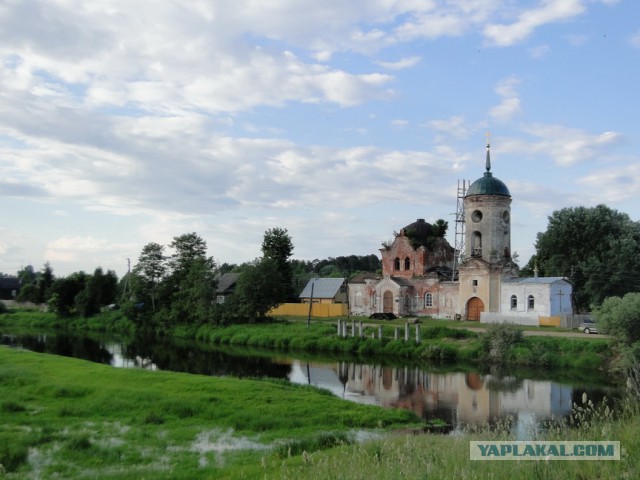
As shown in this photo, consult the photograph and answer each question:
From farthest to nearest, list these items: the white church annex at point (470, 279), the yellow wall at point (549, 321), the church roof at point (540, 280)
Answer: the white church annex at point (470, 279), the church roof at point (540, 280), the yellow wall at point (549, 321)

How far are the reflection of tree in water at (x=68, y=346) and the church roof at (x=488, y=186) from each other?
1241 inches

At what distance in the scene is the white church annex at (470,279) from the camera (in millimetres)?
45531

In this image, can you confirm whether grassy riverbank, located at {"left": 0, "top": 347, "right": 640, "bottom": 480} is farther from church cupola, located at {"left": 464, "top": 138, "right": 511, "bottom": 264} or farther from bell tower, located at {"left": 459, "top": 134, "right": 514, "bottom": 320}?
church cupola, located at {"left": 464, "top": 138, "right": 511, "bottom": 264}

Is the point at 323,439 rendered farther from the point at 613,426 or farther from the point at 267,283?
the point at 267,283

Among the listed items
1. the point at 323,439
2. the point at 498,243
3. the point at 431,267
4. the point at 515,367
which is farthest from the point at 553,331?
the point at 323,439

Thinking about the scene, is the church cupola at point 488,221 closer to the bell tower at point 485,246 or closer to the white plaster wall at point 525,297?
the bell tower at point 485,246

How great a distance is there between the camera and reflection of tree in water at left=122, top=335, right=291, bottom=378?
31.3 metres

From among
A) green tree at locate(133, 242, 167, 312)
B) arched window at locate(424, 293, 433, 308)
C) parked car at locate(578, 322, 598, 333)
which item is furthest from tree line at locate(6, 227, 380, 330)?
parked car at locate(578, 322, 598, 333)

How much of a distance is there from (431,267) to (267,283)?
50.9 ft

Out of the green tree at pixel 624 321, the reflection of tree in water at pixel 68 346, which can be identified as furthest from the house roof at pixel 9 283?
the green tree at pixel 624 321

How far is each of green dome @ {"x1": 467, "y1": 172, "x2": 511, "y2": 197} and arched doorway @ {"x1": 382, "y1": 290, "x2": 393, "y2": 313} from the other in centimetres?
1207

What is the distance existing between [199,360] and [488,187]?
2816 cm

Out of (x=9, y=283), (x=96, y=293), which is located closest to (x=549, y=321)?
(x=96, y=293)

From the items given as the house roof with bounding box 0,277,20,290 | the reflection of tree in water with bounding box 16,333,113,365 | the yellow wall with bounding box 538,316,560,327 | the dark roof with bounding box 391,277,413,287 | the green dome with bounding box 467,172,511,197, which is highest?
the green dome with bounding box 467,172,511,197
